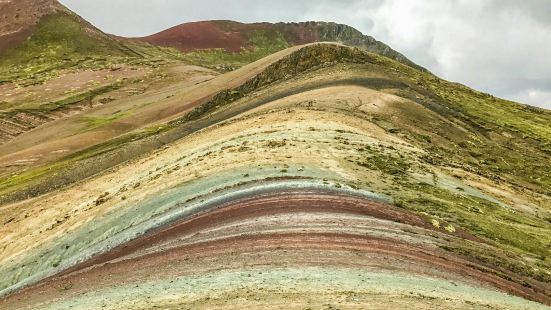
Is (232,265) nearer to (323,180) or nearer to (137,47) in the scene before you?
(323,180)

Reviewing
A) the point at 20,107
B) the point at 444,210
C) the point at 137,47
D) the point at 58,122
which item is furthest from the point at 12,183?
the point at 137,47

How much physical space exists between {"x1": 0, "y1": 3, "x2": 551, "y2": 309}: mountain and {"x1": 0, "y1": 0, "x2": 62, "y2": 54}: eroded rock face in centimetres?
10833

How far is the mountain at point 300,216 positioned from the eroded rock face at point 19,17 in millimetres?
108329

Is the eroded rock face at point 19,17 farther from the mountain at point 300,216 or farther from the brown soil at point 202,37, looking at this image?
the mountain at point 300,216

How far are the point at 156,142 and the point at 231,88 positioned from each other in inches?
871

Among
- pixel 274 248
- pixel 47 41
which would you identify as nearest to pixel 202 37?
pixel 47 41

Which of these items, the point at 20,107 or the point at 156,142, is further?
the point at 20,107

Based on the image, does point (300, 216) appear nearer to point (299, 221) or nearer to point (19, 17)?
point (299, 221)

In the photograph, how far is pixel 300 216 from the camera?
78.9ft

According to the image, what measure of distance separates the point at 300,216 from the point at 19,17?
6274 inches

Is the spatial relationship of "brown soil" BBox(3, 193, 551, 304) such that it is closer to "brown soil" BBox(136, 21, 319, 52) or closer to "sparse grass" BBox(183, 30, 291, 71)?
"sparse grass" BBox(183, 30, 291, 71)

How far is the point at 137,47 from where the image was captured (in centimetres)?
16800

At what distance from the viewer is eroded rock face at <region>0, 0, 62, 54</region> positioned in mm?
152000

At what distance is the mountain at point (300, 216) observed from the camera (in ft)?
62.9
